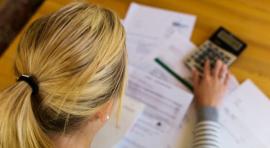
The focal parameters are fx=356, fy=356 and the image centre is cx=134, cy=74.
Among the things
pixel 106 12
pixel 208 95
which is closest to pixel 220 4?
pixel 208 95

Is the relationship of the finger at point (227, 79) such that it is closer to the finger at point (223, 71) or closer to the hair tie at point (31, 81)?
the finger at point (223, 71)

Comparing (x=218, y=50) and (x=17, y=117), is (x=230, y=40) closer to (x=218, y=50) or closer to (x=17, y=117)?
(x=218, y=50)

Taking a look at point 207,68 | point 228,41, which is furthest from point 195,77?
point 228,41

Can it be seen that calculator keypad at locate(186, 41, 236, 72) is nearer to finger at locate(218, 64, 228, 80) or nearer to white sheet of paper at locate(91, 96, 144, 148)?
finger at locate(218, 64, 228, 80)

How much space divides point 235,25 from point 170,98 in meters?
0.30

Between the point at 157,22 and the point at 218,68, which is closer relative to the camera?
the point at 218,68

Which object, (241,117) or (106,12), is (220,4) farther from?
(106,12)

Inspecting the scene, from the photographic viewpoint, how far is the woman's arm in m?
0.80

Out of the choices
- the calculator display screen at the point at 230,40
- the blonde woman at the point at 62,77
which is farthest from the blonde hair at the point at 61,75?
the calculator display screen at the point at 230,40

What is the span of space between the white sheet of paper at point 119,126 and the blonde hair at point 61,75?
0.69 feet

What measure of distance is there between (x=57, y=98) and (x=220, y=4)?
649mm

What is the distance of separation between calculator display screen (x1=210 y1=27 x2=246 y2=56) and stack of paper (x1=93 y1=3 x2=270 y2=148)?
0.21ft

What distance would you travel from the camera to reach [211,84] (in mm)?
886

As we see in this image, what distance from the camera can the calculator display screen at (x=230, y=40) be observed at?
94 cm
